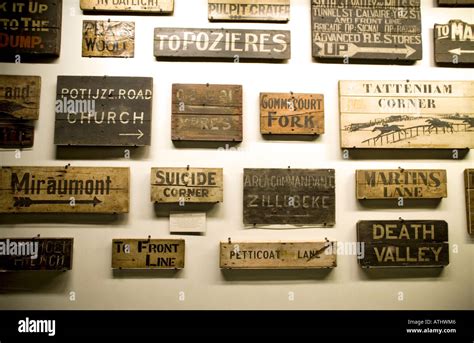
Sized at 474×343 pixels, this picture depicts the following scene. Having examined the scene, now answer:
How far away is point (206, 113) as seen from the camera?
2928 mm

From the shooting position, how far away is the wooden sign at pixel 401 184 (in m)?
2.92

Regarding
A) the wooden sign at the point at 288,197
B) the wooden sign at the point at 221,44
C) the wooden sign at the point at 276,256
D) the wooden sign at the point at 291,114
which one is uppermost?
the wooden sign at the point at 221,44

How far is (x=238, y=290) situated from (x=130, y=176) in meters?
1.05

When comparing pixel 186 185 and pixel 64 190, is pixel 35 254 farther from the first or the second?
pixel 186 185

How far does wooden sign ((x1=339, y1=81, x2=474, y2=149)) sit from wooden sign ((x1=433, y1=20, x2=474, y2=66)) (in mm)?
175

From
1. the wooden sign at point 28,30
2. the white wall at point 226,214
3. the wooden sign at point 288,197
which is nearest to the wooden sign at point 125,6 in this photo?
the white wall at point 226,214

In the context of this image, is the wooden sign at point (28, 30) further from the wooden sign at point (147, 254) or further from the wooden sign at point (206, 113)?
the wooden sign at point (147, 254)

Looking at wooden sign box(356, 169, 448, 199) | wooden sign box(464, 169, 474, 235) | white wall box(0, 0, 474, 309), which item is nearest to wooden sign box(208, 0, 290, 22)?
white wall box(0, 0, 474, 309)

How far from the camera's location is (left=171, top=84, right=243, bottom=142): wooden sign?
291 cm

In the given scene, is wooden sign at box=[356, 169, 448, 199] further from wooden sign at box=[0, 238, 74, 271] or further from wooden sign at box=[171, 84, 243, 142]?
wooden sign at box=[0, 238, 74, 271]

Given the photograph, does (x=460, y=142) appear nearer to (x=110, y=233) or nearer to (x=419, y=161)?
(x=419, y=161)

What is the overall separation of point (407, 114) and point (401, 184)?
1.61 ft

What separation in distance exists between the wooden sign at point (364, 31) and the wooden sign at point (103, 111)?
125 centimetres

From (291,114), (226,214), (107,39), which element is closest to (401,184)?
(291,114)
